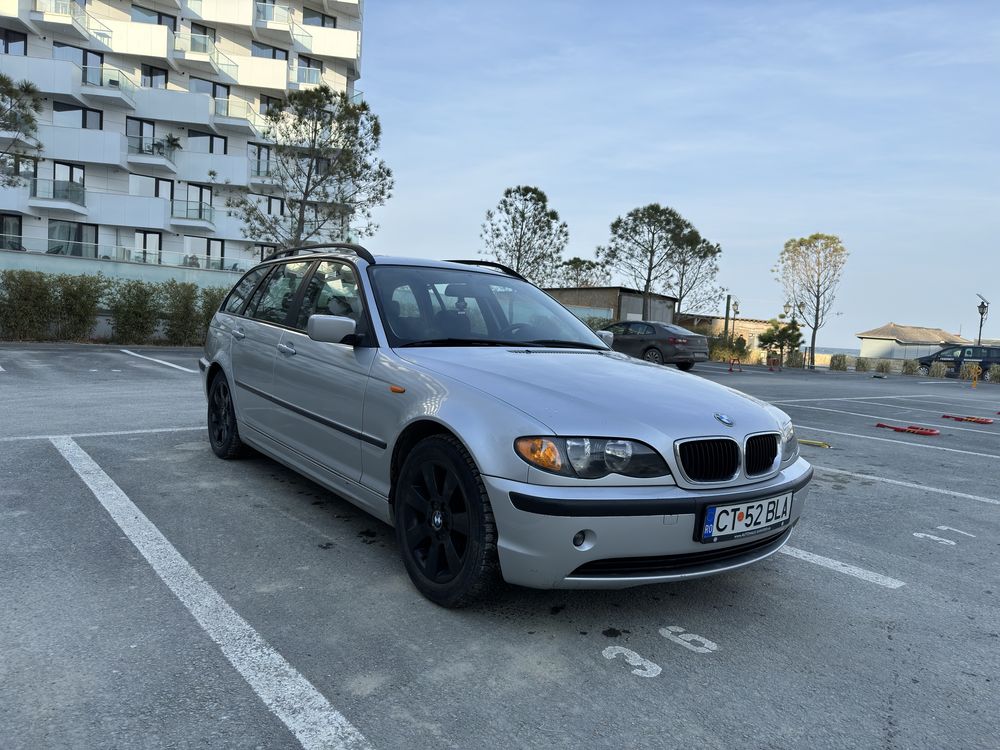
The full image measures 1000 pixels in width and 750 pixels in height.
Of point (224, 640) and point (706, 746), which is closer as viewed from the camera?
point (706, 746)

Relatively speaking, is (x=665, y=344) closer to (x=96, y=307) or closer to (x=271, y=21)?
(x=96, y=307)

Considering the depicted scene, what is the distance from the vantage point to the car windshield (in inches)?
144

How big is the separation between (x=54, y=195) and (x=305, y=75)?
13758mm

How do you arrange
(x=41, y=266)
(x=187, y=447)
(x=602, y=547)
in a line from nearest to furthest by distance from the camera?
(x=602, y=547) < (x=187, y=447) < (x=41, y=266)

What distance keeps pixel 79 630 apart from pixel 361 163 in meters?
23.8

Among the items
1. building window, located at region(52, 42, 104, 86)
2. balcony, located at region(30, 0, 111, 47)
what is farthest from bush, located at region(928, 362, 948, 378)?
balcony, located at region(30, 0, 111, 47)

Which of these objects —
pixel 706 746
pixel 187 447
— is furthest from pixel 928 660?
pixel 187 447

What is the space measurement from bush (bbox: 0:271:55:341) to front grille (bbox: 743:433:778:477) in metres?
19.7

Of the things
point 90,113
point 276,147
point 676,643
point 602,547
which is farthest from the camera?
point 90,113

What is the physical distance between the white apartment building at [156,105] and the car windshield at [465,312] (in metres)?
26.2

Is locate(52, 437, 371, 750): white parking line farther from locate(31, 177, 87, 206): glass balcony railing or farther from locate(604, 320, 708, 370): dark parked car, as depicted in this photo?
locate(31, 177, 87, 206): glass balcony railing

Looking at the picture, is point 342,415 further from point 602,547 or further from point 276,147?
point 276,147

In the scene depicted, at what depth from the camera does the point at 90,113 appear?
1340 inches

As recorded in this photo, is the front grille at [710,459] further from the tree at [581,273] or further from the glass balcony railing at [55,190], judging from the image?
the tree at [581,273]
